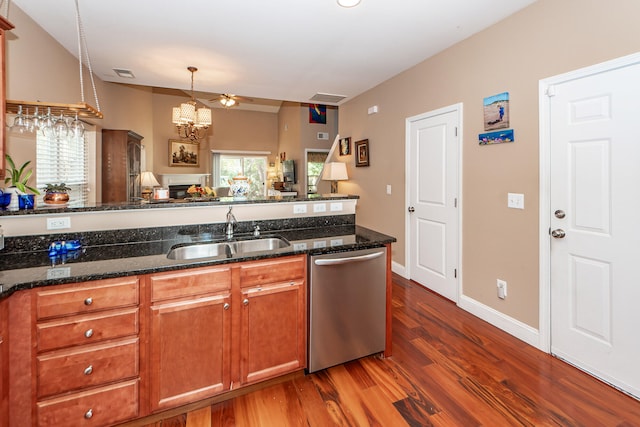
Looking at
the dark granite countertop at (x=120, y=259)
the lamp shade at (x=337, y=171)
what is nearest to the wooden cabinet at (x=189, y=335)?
the dark granite countertop at (x=120, y=259)

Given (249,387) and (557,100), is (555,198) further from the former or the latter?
(249,387)

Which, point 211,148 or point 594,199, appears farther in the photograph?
point 211,148

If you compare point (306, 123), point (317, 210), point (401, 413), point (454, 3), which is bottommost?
point (401, 413)

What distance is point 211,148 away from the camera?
9.09 m

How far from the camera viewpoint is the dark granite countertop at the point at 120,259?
1433 mm

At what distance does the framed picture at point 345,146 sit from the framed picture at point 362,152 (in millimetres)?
242

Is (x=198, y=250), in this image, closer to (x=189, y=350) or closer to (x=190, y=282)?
(x=190, y=282)

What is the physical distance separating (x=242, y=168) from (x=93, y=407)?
28.1ft

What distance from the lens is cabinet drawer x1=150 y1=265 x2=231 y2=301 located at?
1.61m

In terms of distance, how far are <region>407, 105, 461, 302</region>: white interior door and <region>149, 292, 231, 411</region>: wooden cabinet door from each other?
251 centimetres

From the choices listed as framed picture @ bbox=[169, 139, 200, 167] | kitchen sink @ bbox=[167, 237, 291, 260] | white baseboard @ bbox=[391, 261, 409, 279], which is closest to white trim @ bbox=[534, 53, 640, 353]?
white baseboard @ bbox=[391, 261, 409, 279]

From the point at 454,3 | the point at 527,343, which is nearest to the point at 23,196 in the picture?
the point at 454,3

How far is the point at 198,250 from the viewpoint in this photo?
2.13 meters

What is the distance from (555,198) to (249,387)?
8.40 ft
